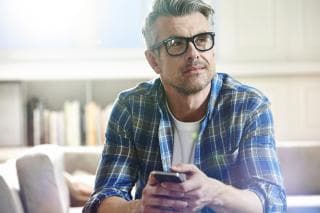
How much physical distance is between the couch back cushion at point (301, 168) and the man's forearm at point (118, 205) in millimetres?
1361

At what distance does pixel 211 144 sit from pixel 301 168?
125 centimetres

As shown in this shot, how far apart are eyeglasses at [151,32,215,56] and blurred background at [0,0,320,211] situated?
5.75 ft

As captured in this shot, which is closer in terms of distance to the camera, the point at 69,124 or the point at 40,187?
the point at 40,187

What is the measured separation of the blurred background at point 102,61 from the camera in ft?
9.93

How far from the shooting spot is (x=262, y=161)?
1237 mm

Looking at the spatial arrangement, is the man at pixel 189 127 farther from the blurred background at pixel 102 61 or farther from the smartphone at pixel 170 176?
the blurred background at pixel 102 61

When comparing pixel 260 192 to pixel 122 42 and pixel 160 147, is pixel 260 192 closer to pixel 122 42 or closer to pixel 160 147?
pixel 160 147

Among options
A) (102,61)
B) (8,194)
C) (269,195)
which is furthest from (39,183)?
(102,61)

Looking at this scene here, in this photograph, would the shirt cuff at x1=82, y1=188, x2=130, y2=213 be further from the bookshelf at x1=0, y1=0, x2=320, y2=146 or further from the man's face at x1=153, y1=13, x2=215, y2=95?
the bookshelf at x1=0, y1=0, x2=320, y2=146

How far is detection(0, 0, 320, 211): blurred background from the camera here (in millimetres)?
3025

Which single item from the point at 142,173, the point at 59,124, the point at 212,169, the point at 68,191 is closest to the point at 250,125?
the point at 212,169

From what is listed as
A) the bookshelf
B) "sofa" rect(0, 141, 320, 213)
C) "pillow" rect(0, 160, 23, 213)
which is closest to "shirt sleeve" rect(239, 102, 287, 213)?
"sofa" rect(0, 141, 320, 213)

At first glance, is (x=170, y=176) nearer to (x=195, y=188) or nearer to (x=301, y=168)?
(x=195, y=188)

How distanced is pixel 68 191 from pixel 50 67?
1242 mm
